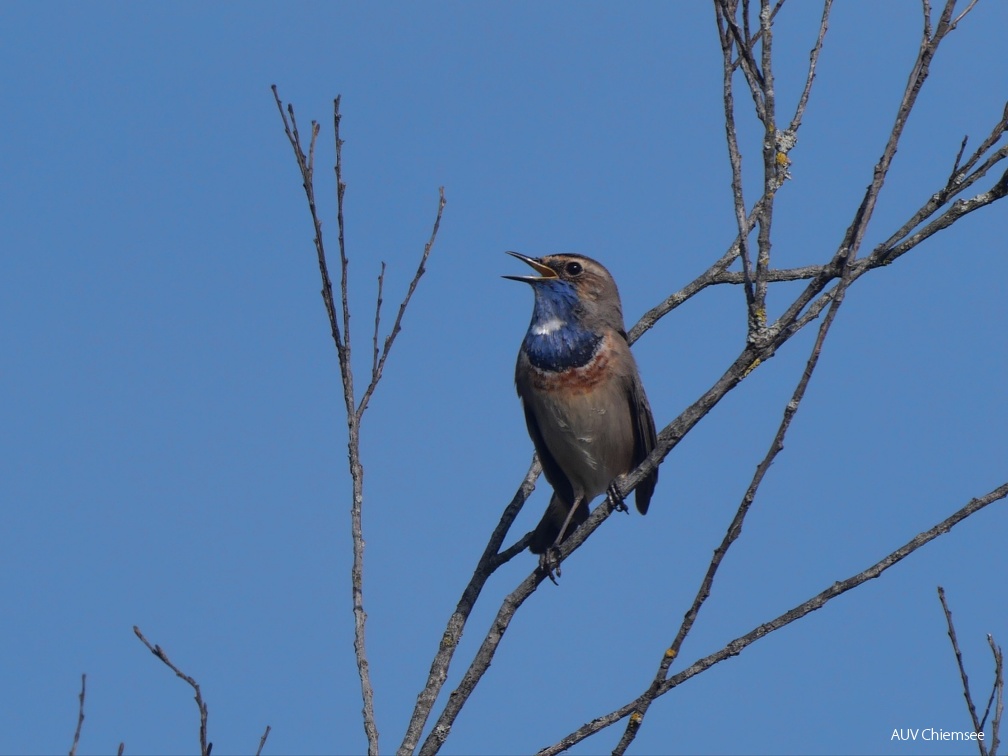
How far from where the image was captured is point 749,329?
17.2ft

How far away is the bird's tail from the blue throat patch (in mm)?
1003

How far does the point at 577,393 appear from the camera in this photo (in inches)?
332

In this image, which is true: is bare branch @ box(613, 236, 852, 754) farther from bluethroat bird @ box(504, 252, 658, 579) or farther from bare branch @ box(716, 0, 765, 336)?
bluethroat bird @ box(504, 252, 658, 579)

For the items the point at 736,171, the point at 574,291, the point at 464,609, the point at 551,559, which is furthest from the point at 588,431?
the point at 736,171

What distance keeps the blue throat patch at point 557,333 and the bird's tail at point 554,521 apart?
39.5 inches

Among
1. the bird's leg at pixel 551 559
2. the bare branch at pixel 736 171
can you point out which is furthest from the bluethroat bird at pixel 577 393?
the bare branch at pixel 736 171

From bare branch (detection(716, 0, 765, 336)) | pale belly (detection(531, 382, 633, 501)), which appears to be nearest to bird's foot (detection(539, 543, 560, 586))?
pale belly (detection(531, 382, 633, 501))

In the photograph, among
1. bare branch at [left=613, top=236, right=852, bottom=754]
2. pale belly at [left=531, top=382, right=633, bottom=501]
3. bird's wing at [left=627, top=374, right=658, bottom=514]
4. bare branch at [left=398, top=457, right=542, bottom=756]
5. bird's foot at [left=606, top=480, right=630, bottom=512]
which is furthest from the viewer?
bird's wing at [left=627, top=374, right=658, bottom=514]

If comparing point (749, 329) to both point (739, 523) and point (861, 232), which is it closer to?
point (861, 232)

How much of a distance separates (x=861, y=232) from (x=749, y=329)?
612mm

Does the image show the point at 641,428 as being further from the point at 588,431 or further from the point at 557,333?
the point at 557,333

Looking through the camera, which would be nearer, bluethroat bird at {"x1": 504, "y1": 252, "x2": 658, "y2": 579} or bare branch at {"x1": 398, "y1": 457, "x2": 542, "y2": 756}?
bare branch at {"x1": 398, "y1": 457, "x2": 542, "y2": 756}

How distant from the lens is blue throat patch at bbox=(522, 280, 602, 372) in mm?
8531

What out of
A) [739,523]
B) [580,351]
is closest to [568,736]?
[739,523]
